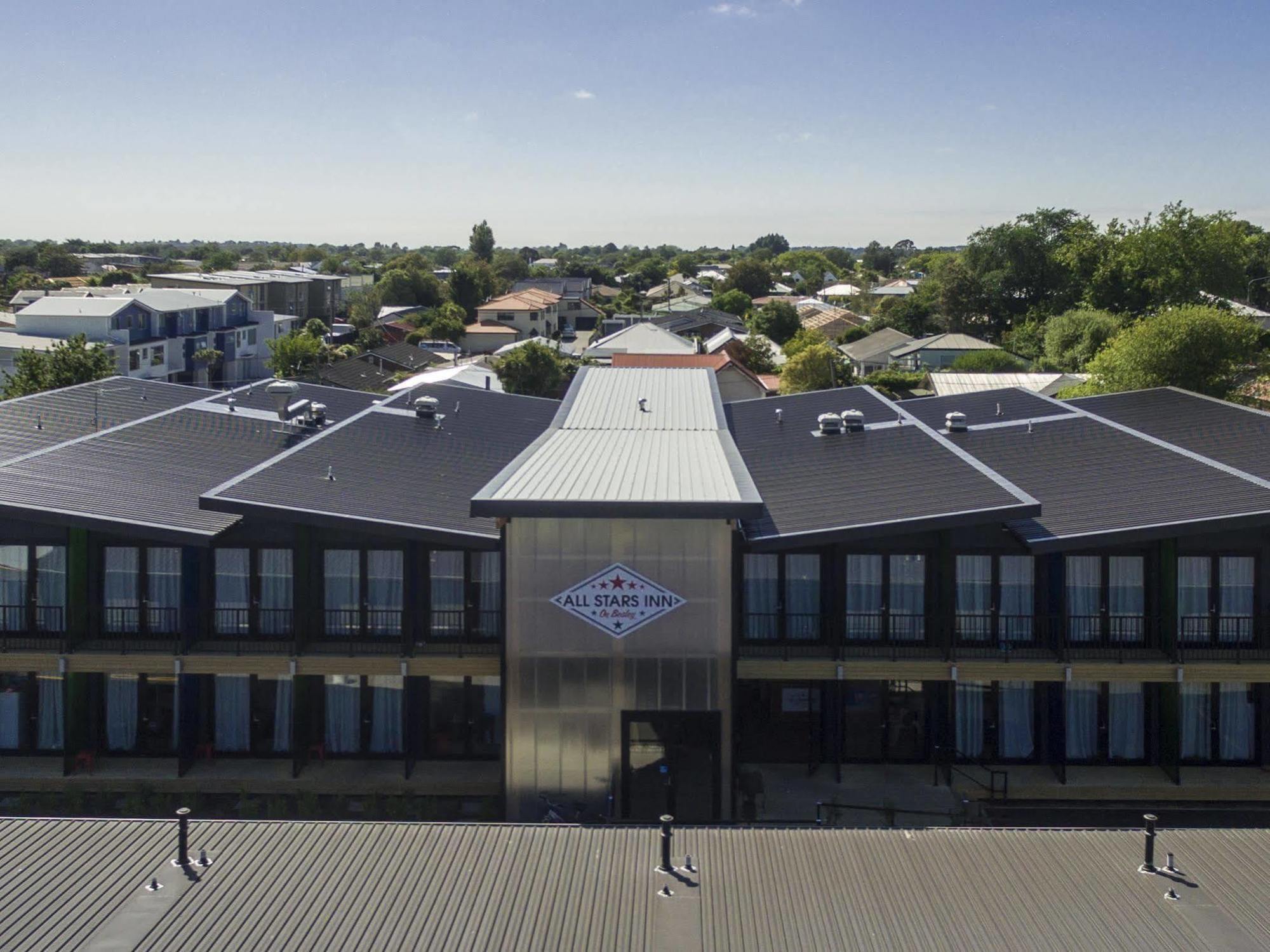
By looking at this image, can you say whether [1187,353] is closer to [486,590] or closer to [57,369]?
[486,590]

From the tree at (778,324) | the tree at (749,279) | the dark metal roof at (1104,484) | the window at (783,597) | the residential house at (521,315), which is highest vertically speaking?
the tree at (749,279)

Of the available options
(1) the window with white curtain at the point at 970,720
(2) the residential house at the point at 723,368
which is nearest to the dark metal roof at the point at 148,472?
(1) the window with white curtain at the point at 970,720

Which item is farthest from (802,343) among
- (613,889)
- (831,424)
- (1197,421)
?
(613,889)

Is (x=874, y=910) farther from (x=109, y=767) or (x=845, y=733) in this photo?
(x=109, y=767)

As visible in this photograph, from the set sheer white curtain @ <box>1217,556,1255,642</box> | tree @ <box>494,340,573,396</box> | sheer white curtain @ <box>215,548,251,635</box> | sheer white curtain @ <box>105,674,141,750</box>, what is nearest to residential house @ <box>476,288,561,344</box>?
tree @ <box>494,340,573,396</box>

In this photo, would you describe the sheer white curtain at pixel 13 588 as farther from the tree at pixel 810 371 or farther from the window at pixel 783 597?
the tree at pixel 810 371

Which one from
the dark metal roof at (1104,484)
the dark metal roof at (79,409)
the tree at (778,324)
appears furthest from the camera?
the tree at (778,324)

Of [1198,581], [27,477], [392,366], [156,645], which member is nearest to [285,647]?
[156,645]
